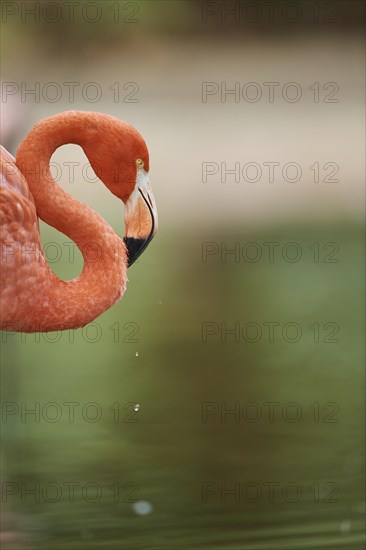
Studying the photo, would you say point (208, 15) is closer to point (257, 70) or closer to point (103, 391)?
point (257, 70)

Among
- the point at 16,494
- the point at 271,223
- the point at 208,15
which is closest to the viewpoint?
the point at 16,494

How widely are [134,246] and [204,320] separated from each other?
9.52 ft

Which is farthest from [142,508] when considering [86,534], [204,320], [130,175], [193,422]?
[204,320]

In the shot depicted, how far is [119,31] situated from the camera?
7977 millimetres

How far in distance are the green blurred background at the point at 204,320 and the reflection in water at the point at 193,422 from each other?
10mm

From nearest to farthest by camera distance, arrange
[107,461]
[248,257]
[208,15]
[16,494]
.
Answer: [16,494]
[107,461]
[248,257]
[208,15]

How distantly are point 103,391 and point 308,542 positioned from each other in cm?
150

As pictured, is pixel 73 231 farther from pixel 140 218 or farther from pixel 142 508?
pixel 142 508

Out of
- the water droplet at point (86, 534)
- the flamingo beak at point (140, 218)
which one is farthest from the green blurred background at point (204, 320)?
the flamingo beak at point (140, 218)

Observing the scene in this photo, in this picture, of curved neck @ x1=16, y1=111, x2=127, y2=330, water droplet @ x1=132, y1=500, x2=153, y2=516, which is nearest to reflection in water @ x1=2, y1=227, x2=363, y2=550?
water droplet @ x1=132, y1=500, x2=153, y2=516

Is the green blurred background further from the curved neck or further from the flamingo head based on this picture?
the flamingo head

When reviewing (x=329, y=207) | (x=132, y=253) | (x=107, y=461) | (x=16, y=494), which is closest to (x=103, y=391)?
(x=107, y=461)

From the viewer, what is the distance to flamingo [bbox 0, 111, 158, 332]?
1655 mm

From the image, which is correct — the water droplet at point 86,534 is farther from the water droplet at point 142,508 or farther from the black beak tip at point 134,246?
the black beak tip at point 134,246
